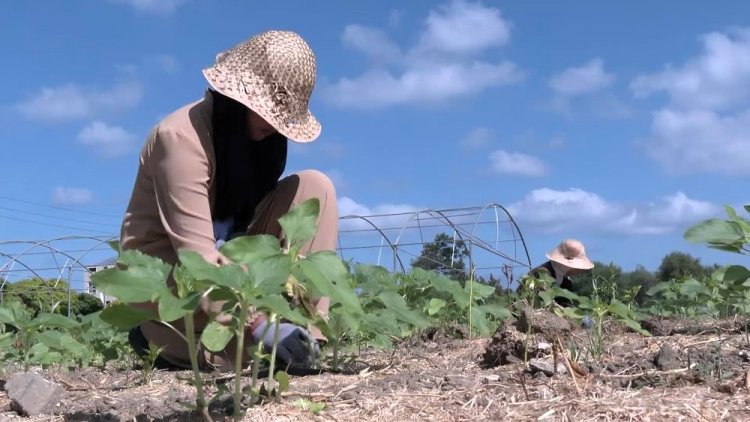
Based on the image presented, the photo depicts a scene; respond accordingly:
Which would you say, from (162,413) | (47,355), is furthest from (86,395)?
(47,355)

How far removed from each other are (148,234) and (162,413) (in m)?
0.90

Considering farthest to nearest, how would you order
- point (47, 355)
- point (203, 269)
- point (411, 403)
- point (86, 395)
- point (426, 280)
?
point (426, 280) < point (47, 355) < point (86, 395) < point (411, 403) < point (203, 269)

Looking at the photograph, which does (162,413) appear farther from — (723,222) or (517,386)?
(723,222)

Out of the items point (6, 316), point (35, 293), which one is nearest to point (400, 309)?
point (6, 316)

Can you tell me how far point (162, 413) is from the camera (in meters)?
1.82

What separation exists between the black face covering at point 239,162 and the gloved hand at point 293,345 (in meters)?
0.47

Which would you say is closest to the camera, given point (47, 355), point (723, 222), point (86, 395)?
point (723, 222)


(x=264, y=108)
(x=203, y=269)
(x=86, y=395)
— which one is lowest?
(x=86, y=395)

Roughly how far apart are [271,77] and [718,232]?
1.24 meters

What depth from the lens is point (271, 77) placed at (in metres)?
2.42

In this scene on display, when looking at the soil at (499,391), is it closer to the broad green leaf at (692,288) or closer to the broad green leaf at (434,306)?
the broad green leaf at (434,306)

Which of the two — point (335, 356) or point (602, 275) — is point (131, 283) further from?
point (602, 275)

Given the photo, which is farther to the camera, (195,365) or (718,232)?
(718,232)

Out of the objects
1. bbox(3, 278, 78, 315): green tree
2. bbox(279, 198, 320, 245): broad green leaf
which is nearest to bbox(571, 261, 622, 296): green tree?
bbox(279, 198, 320, 245): broad green leaf
